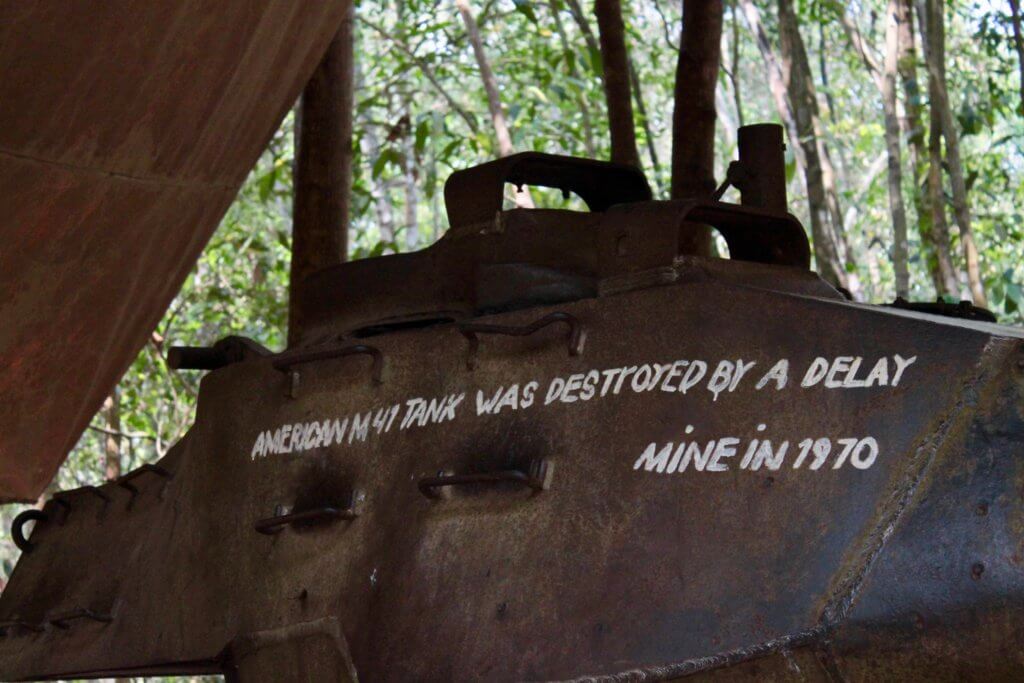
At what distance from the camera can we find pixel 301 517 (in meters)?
3.03

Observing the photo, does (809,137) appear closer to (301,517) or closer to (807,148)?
(807,148)

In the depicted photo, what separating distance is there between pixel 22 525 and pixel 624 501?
224cm

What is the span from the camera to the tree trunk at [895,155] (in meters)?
8.09

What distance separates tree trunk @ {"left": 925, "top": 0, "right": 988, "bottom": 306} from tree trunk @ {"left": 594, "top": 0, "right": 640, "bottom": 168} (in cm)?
183

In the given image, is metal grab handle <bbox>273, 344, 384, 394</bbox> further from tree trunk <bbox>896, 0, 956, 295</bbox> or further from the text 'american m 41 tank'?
tree trunk <bbox>896, 0, 956, 295</bbox>

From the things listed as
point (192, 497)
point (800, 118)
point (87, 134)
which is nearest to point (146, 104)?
point (87, 134)

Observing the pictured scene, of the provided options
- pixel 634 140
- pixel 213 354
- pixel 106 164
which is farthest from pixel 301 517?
pixel 634 140

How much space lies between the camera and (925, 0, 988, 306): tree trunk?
7.65 m

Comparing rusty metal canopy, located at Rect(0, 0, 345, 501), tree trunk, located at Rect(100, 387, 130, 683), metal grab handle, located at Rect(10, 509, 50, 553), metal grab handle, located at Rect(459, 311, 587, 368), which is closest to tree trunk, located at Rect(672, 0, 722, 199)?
rusty metal canopy, located at Rect(0, 0, 345, 501)

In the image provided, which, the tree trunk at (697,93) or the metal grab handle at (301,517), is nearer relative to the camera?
the metal grab handle at (301,517)

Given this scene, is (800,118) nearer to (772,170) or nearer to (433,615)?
(772,170)

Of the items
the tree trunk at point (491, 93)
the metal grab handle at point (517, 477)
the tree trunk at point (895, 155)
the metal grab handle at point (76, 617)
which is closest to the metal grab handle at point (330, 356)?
the metal grab handle at point (517, 477)

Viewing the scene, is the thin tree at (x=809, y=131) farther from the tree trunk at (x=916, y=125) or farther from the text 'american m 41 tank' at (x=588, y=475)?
the text 'american m 41 tank' at (x=588, y=475)

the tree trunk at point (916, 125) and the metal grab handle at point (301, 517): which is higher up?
the tree trunk at point (916, 125)
